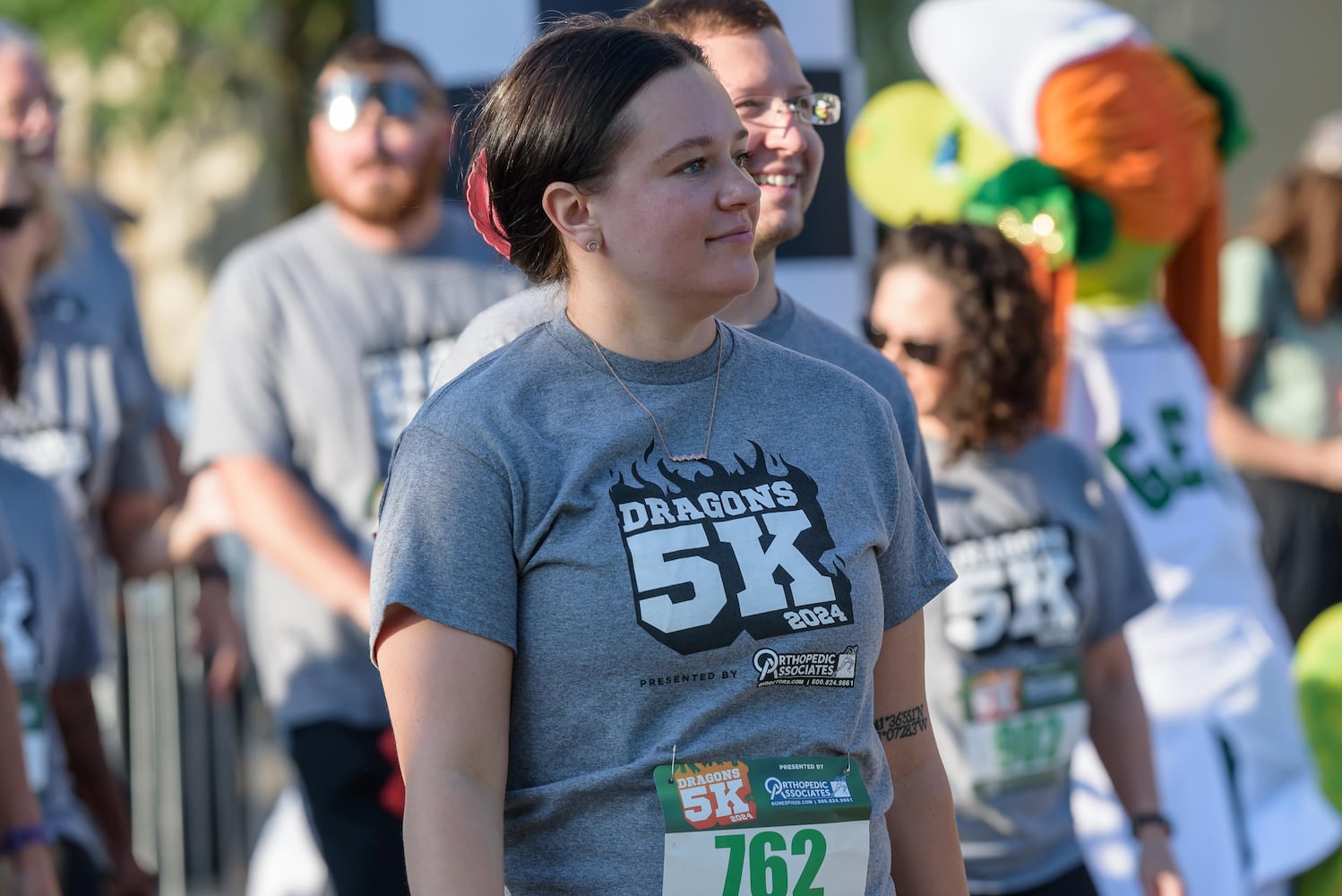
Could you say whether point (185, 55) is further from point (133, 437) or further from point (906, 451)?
point (906, 451)

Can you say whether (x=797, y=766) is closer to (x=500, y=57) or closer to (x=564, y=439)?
(x=564, y=439)

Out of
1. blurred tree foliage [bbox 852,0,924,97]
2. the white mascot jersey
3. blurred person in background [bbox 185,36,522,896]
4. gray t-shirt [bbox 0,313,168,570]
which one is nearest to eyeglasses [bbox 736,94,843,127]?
blurred person in background [bbox 185,36,522,896]

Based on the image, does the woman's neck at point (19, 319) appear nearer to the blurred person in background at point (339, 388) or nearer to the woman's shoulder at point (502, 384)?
the blurred person in background at point (339, 388)

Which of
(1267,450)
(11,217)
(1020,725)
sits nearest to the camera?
(1020,725)

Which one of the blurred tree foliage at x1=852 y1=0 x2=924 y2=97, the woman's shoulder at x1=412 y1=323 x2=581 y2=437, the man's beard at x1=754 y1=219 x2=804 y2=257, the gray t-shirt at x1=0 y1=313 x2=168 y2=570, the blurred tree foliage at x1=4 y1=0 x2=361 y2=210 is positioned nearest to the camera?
the woman's shoulder at x1=412 y1=323 x2=581 y2=437

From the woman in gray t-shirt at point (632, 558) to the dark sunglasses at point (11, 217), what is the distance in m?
2.54

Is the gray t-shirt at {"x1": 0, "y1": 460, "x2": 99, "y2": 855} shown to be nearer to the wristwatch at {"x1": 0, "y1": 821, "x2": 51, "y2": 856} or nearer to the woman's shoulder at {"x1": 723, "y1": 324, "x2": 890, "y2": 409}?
the wristwatch at {"x1": 0, "y1": 821, "x2": 51, "y2": 856}

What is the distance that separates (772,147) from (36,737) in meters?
2.03

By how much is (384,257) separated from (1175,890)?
2.10 metres

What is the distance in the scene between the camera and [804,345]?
8.32 feet

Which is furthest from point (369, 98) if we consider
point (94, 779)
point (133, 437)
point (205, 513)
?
point (94, 779)

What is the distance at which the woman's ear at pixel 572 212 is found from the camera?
1975mm

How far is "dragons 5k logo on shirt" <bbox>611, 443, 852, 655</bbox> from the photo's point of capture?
1.84 meters

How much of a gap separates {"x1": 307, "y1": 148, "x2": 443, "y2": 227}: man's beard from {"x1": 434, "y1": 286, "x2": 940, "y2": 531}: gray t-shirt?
165 cm
